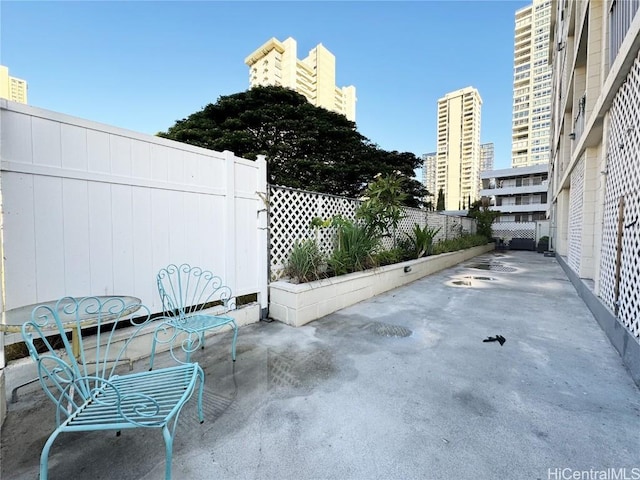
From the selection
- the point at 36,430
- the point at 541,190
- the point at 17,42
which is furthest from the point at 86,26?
the point at 541,190

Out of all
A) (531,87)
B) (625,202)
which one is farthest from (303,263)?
(531,87)

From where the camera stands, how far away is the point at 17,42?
364 centimetres

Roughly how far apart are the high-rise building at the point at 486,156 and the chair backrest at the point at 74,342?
67039 millimetres

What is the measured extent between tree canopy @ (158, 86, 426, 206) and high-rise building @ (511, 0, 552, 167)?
4509cm

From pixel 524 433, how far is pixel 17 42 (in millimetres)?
6695

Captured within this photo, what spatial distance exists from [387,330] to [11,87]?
5.37m

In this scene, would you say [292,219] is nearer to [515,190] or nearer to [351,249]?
[351,249]

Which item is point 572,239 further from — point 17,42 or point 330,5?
point 17,42

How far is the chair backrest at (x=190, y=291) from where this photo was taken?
2.65m

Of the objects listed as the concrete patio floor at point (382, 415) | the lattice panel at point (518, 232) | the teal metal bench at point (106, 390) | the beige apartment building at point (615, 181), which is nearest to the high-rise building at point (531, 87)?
the lattice panel at point (518, 232)

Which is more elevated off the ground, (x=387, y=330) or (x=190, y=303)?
(x=190, y=303)

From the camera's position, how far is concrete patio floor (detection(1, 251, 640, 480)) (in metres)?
1.34

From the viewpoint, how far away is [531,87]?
4706 cm

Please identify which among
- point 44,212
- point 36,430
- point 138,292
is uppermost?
point 44,212
